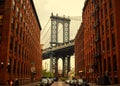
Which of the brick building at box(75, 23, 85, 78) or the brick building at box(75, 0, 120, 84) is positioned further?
the brick building at box(75, 23, 85, 78)

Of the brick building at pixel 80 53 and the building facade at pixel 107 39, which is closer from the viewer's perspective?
the building facade at pixel 107 39

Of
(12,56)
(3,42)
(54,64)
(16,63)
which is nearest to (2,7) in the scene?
(3,42)

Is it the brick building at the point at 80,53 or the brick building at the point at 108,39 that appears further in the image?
the brick building at the point at 80,53

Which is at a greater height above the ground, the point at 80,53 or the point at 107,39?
the point at 80,53

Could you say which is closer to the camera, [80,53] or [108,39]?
[108,39]

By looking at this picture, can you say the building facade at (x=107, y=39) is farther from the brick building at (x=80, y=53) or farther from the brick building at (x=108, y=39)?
Answer: the brick building at (x=80, y=53)

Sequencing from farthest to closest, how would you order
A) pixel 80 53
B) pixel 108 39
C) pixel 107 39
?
pixel 80 53
pixel 107 39
pixel 108 39

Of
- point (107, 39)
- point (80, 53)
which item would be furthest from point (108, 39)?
point (80, 53)

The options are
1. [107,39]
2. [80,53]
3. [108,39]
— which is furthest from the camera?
[80,53]

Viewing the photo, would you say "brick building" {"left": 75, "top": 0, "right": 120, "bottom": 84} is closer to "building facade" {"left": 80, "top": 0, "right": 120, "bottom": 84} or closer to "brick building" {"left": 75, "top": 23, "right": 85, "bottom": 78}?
"building facade" {"left": 80, "top": 0, "right": 120, "bottom": 84}

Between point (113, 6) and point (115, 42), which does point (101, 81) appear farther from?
point (113, 6)

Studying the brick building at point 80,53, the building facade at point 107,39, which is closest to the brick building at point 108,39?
the building facade at point 107,39

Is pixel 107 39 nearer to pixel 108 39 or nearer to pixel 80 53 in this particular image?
pixel 108 39

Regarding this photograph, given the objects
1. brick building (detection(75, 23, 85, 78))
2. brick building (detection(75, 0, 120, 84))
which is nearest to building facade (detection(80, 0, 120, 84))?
brick building (detection(75, 0, 120, 84))
